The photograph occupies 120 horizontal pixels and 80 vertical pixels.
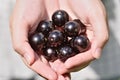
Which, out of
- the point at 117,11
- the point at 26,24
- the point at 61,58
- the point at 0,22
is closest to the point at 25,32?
the point at 26,24

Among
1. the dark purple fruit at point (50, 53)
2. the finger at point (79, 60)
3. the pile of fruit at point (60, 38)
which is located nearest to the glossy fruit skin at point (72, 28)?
the pile of fruit at point (60, 38)

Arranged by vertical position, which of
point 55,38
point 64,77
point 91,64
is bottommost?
point 91,64

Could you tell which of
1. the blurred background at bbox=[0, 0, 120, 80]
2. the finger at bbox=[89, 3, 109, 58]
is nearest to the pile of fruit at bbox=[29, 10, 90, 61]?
the finger at bbox=[89, 3, 109, 58]

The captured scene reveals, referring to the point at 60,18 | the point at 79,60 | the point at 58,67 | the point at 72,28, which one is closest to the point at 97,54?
the point at 79,60

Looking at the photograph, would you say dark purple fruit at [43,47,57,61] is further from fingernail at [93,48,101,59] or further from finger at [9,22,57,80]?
fingernail at [93,48,101,59]

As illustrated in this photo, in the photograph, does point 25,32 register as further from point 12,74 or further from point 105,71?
point 105,71

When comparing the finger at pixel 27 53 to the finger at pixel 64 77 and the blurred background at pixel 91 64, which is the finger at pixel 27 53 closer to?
the finger at pixel 64 77

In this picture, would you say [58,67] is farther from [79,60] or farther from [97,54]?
[97,54]
